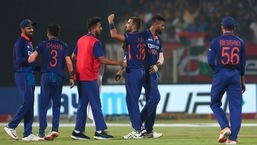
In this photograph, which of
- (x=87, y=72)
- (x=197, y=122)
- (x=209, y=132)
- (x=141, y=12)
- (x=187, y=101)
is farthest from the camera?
(x=141, y=12)

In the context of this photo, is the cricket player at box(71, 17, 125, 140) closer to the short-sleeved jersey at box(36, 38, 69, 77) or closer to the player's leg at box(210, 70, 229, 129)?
the short-sleeved jersey at box(36, 38, 69, 77)

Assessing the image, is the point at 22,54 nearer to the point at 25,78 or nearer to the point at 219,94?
the point at 25,78

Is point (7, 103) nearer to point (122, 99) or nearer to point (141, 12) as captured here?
point (122, 99)

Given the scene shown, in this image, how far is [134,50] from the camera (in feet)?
57.2

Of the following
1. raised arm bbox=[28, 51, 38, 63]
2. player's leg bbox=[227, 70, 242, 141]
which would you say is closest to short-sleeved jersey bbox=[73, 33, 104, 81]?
raised arm bbox=[28, 51, 38, 63]

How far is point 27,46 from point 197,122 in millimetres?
8893

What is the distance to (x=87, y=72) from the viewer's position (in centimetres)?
1709

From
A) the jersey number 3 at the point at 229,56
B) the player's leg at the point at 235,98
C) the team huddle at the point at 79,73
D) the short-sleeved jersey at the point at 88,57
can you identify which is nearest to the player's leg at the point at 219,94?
the player's leg at the point at 235,98

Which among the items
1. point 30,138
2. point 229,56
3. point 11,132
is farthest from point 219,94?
point 11,132

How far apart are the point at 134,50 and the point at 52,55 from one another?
160 centimetres

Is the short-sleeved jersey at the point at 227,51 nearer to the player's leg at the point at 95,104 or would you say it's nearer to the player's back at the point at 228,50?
the player's back at the point at 228,50

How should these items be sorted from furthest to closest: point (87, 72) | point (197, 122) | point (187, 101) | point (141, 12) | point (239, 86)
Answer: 1. point (141, 12)
2. point (187, 101)
3. point (197, 122)
4. point (87, 72)
5. point (239, 86)

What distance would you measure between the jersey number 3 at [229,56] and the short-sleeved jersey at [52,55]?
3.33 meters

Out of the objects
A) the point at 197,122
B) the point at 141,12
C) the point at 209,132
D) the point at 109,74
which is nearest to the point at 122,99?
the point at 109,74
